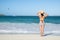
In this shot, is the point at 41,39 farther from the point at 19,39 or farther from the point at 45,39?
the point at 19,39

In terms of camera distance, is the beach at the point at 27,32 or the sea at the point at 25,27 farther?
the sea at the point at 25,27

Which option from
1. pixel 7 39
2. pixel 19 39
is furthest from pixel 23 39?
pixel 7 39

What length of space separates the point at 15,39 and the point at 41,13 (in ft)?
6.26

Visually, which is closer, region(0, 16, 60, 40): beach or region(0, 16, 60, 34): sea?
region(0, 16, 60, 40): beach

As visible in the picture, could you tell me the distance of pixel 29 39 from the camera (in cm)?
852

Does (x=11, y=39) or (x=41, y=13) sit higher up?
(x=41, y=13)

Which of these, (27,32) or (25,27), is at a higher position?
(25,27)

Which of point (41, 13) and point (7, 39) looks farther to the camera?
point (41, 13)

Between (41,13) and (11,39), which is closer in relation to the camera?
(11,39)

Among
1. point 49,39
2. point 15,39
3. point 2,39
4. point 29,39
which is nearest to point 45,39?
point 49,39

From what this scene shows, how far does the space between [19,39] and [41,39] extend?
3.39 feet

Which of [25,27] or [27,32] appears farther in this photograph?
[25,27]

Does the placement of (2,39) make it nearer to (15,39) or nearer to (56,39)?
(15,39)

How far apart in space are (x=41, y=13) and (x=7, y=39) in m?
2.18
